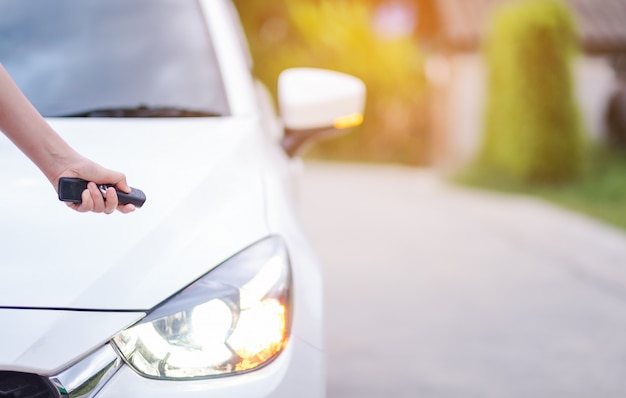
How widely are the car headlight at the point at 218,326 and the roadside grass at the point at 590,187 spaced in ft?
26.0

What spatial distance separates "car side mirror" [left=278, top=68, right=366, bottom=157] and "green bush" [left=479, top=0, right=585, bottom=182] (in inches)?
418

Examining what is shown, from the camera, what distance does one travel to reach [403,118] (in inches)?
852

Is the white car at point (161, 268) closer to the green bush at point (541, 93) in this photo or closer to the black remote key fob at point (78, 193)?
the black remote key fob at point (78, 193)

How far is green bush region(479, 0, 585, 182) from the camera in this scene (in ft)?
42.5

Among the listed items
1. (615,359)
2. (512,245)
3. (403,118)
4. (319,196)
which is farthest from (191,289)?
(403,118)

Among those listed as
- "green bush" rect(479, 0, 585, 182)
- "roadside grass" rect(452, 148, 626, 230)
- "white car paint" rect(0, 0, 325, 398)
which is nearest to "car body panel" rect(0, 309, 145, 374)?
A: "white car paint" rect(0, 0, 325, 398)

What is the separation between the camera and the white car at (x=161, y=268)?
1.62m

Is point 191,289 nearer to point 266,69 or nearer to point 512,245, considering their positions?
point 512,245

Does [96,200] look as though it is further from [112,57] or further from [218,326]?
[112,57]

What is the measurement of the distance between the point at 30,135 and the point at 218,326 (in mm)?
530

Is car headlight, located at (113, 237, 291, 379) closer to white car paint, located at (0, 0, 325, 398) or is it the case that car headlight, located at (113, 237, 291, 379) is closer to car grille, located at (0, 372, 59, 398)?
white car paint, located at (0, 0, 325, 398)

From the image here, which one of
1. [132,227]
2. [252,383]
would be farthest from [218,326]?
[132,227]

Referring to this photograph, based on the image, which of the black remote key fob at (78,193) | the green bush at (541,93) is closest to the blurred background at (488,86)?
the green bush at (541,93)

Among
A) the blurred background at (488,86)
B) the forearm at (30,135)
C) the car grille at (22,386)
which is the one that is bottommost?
the blurred background at (488,86)
